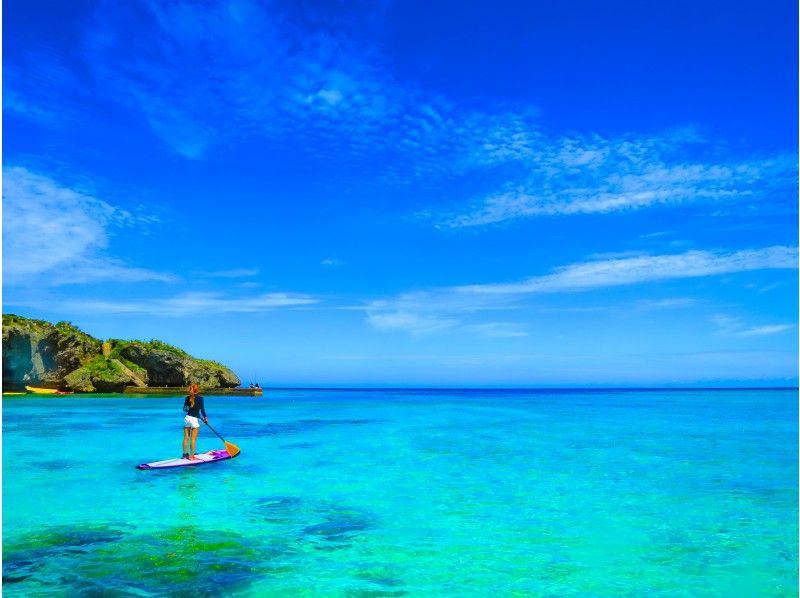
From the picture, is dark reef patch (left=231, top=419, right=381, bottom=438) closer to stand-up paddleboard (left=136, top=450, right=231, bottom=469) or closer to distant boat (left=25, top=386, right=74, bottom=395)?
stand-up paddleboard (left=136, top=450, right=231, bottom=469)

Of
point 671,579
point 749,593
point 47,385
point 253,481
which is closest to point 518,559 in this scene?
point 671,579

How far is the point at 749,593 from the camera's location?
9562 millimetres

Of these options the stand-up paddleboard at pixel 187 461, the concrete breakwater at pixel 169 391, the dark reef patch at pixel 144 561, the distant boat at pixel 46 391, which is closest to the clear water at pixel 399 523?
the dark reef patch at pixel 144 561

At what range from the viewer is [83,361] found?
3442 inches

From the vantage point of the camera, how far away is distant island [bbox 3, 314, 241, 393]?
82188 mm

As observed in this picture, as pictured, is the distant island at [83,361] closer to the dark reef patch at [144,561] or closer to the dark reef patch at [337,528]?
the dark reef patch at [144,561]

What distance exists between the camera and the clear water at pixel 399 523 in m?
9.69

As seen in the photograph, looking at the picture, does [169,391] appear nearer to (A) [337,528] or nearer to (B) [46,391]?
(B) [46,391]

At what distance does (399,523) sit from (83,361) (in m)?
88.7

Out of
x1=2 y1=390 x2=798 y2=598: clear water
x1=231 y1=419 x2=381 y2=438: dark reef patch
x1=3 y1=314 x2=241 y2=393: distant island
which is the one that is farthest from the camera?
x1=3 y1=314 x2=241 y2=393: distant island

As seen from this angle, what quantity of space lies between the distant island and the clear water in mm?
66809

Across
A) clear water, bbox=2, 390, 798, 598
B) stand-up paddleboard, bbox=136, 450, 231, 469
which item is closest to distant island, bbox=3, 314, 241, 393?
clear water, bbox=2, 390, 798, 598

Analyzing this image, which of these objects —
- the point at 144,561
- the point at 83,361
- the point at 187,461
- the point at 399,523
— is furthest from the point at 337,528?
the point at 83,361

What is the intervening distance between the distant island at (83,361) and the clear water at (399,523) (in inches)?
2630
